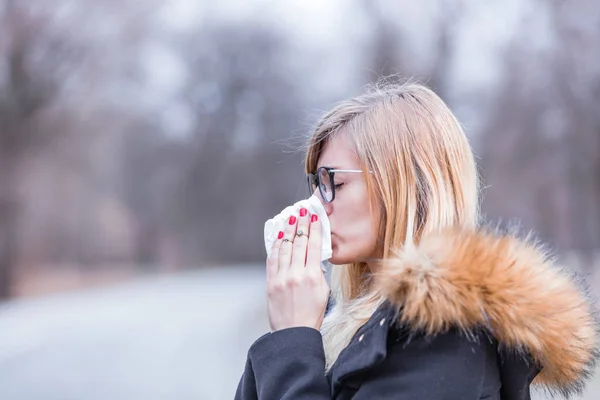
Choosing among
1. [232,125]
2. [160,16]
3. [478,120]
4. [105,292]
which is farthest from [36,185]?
[478,120]

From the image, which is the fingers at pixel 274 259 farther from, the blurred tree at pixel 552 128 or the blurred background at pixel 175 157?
the blurred tree at pixel 552 128

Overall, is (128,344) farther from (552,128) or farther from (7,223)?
(552,128)

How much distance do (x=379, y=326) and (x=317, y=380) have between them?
17 cm

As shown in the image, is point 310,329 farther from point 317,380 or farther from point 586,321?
point 586,321

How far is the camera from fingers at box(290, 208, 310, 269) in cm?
149

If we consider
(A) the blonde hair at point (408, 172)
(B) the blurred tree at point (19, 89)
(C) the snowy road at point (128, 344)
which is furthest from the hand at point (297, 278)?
(B) the blurred tree at point (19, 89)

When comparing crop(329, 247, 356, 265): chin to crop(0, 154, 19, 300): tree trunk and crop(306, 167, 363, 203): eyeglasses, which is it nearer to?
crop(306, 167, 363, 203): eyeglasses

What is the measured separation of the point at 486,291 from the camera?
1256mm

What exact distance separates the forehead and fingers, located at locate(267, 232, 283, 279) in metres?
0.22

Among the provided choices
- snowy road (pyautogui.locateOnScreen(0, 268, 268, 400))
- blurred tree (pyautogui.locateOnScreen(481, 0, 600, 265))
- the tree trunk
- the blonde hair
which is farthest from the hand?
the tree trunk

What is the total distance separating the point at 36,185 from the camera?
12.3m

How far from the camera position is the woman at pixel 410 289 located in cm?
125

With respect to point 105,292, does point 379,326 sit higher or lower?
higher

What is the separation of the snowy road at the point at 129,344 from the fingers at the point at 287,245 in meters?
4.33
